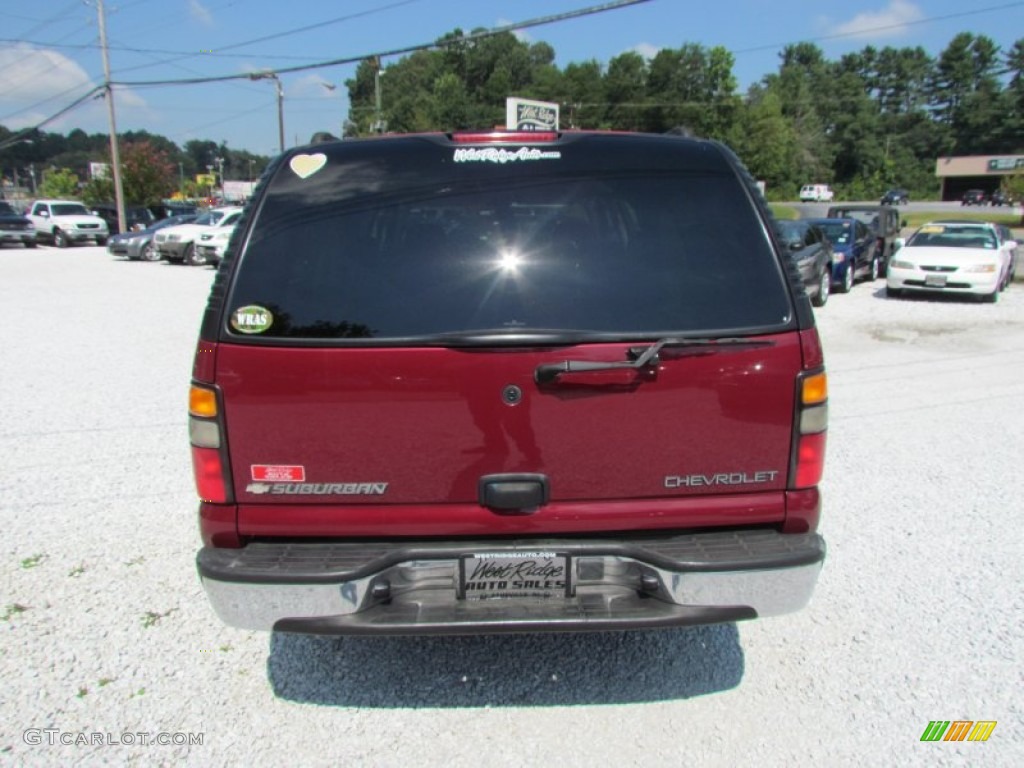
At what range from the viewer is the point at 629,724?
259cm

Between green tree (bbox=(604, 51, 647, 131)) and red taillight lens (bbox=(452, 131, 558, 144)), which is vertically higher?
green tree (bbox=(604, 51, 647, 131))

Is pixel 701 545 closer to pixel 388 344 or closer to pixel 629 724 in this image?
pixel 629 724

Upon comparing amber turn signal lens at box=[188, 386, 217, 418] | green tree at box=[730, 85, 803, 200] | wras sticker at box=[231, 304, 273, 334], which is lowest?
amber turn signal lens at box=[188, 386, 217, 418]

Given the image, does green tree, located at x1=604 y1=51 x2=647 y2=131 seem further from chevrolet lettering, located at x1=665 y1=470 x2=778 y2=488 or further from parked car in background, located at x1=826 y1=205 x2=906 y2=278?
chevrolet lettering, located at x1=665 y1=470 x2=778 y2=488

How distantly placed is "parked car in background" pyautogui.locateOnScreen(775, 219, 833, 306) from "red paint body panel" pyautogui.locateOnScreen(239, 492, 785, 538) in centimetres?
1103

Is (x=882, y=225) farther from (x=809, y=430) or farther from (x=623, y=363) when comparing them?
(x=623, y=363)

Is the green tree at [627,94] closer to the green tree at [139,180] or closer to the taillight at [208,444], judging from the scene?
the green tree at [139,180]

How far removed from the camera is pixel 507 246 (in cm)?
236

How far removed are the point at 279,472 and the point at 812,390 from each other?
1721mm

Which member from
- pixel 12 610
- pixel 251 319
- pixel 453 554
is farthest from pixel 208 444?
pixel 12 610

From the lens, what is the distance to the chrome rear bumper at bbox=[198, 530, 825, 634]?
7.43 ft

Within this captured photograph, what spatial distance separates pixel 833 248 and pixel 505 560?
14.7 m

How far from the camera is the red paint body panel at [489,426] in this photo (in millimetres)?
2234

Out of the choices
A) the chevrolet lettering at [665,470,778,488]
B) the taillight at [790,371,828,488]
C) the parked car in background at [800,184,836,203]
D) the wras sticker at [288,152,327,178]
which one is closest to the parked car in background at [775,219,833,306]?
the taillight at [790,371,828,488]
